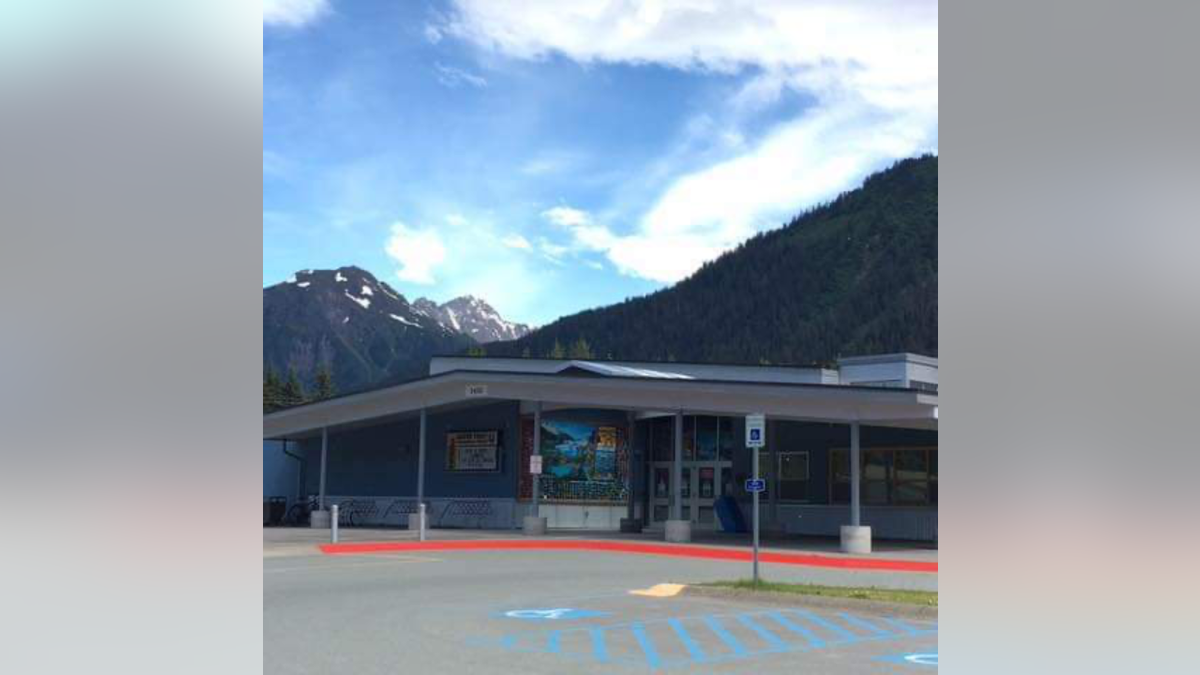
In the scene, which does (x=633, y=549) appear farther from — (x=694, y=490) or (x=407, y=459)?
(x=407, y=459)

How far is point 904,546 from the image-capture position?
27.0 m

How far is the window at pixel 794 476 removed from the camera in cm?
3111

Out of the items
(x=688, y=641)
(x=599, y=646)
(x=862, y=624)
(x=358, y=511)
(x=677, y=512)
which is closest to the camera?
(x=599, y=646)

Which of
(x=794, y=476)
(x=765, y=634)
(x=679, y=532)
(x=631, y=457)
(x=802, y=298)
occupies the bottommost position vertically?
(x=679, y=532)

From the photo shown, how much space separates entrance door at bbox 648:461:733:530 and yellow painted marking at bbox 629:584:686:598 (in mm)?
16569

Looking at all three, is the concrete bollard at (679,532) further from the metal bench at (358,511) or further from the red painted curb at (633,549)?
the metal bench at (358,511)

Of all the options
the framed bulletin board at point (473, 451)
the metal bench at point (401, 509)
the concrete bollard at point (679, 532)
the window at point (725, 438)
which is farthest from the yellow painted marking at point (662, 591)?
the metal bench at point (401, 509)

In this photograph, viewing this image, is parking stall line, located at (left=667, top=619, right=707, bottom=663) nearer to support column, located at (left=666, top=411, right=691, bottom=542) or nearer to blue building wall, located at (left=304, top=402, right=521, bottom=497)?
support column, located at (left=666, top=411, right=691, bottom=542)

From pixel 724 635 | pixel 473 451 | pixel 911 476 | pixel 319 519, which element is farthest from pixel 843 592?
pixel 319 519

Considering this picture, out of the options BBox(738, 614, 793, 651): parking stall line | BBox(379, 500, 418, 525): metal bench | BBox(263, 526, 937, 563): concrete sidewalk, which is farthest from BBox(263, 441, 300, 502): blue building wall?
BBox(738, 614, 793, 651): parking stall line

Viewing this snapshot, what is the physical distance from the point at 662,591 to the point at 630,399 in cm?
1310

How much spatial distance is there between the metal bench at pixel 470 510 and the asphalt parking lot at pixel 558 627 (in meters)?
14.8

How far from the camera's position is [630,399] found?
2888 centimetres
